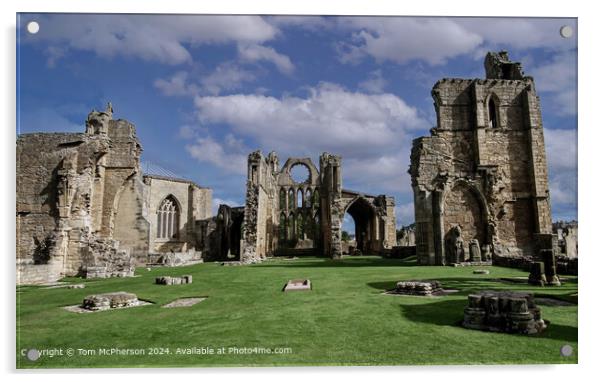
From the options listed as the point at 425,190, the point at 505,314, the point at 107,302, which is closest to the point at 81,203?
the point at 107,302

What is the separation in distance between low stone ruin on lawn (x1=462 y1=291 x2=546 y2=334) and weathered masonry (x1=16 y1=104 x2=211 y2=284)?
11.5 m

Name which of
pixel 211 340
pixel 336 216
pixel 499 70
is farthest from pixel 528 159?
pixel 211 340

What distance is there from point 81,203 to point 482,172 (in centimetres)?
1800

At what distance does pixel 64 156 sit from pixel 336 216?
A: 19.2 metres

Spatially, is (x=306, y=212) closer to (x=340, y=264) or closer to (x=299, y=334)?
(x=340, y=264)

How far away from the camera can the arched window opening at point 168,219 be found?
34.2 meters

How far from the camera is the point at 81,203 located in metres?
14.6

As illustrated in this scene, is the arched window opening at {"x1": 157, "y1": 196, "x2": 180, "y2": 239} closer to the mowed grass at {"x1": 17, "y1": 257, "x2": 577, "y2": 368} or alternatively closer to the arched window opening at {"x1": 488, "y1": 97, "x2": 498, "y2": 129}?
the arched window opening at {"x1": 488, "y1": 97, "x2": 498, "y2": 129}

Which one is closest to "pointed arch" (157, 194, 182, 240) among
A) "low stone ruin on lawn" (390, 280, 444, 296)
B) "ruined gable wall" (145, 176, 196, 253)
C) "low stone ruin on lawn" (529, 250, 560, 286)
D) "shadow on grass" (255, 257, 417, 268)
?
"ruined gable wall" (145, 176, 196, 253)

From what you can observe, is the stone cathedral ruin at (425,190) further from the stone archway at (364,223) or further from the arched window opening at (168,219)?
the stone archway at (364,223)

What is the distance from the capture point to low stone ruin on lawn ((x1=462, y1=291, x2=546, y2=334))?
4.45 m

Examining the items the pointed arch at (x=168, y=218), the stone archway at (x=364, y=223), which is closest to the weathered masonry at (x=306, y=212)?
the stone archway at (x=364, y=223)

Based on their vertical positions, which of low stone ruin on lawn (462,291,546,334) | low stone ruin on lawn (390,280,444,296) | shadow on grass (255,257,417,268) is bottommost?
shadow on grass (255,257,417,268)

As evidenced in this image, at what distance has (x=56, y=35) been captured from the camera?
518 cm
